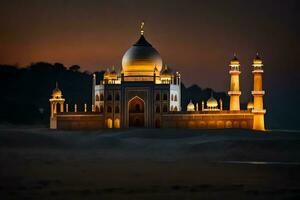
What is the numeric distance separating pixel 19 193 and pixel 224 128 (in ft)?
106

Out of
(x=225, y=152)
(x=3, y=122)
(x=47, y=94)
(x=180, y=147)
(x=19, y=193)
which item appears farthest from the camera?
(x=47, y=94)

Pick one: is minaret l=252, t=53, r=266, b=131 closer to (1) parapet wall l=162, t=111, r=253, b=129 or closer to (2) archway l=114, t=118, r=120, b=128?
(1) parapet wall l=162, t=111, r=253, b=129

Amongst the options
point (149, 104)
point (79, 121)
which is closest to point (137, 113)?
point (149, 104)

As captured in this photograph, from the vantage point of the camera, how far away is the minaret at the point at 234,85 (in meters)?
53.8

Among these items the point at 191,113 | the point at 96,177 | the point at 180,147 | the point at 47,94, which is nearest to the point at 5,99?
the point at 47,94

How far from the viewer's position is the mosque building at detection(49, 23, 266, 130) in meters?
51.2

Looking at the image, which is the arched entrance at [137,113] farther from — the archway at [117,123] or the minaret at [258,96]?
the minaret at [258,96]

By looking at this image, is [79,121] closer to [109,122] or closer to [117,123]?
[109,122]

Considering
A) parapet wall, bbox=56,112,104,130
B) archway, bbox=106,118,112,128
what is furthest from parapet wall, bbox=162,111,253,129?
parapet wall, bbox=56,112,104,130

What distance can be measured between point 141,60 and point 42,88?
41112mm

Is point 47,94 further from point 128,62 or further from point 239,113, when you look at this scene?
point 239,113

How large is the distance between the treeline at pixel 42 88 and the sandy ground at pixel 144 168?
45727 millimetres

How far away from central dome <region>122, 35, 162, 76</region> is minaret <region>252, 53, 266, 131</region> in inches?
326

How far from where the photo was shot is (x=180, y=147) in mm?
36000
